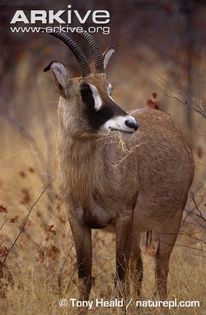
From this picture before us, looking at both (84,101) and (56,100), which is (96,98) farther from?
(56,100)

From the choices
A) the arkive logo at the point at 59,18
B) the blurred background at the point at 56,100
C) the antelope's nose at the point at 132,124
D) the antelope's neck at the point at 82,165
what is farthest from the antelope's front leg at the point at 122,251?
the arkive logo at the point at 59,18

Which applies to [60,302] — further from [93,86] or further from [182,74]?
[182,74]

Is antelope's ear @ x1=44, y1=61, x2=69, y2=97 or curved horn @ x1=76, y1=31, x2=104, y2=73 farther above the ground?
curved horn @ x1=76, y1=31, x2=104, y2=73

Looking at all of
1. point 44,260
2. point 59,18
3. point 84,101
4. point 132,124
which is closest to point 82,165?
point 84,101

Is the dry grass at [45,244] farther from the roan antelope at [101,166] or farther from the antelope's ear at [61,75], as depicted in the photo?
the antelope's ear at [61,75]

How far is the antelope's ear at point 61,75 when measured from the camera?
11008 mm

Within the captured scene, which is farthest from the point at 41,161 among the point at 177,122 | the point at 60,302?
the point at 60,302

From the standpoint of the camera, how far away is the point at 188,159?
1249 cm

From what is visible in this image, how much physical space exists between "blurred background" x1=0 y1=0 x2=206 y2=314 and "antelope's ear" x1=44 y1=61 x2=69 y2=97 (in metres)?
1.33

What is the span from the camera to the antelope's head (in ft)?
36.1

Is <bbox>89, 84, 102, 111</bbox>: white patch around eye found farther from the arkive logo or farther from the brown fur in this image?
the arkive logo

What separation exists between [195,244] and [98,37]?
257 cm

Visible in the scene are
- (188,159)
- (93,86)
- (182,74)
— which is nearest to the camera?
(93,86)

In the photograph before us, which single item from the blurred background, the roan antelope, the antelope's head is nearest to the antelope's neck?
the roan antelope
